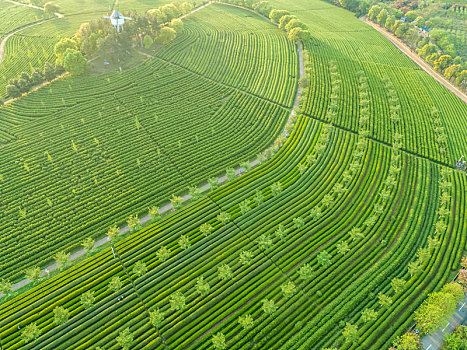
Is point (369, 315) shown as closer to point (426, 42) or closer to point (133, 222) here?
point (133, 222)

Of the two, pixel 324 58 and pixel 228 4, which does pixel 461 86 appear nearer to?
pixel 324 58

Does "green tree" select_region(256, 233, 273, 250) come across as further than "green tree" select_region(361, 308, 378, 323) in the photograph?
Yes

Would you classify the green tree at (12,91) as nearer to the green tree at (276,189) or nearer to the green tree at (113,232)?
the green tree at (113,232)

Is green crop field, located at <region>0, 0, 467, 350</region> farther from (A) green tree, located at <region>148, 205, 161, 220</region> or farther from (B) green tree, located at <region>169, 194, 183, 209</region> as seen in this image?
(A) green tree, located at <region>148, 205, 161, 220</region>

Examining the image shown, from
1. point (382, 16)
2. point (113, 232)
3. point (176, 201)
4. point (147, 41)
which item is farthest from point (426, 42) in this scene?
point (113, 232)

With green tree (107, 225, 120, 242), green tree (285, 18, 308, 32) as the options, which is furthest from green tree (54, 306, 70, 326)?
green tree (285, 18, 308, 32)

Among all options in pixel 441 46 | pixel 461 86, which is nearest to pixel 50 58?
pixel 461 86
